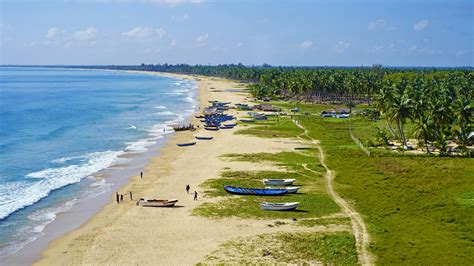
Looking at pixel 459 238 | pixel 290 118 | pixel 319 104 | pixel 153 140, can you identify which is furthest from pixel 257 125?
pixel 459 238

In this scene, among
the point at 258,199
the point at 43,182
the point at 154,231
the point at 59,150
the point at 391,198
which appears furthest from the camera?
the point at 59,150

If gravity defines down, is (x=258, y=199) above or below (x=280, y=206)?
below

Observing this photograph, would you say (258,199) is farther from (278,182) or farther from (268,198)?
(278,182)

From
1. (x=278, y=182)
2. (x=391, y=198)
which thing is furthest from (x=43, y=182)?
(x=391, y=198)

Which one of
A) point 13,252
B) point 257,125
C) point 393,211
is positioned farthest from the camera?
point 257,125

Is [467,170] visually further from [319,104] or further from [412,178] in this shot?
[319,104]

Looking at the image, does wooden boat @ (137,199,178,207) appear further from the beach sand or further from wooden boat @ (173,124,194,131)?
wooden boat @ (173,124,194,131)
